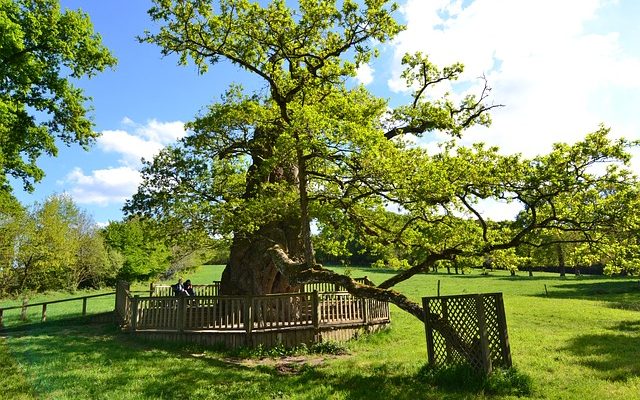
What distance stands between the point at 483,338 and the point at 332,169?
7231mm

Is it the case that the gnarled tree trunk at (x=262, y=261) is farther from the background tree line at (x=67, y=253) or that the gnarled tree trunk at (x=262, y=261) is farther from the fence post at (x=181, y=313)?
the background tree line at (x=67, y=253)

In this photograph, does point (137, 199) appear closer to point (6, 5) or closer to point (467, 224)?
Answer: point (6, 5)

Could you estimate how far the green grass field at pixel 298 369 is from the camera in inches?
323

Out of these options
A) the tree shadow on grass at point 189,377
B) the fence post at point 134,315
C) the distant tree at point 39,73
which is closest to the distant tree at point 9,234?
the distant tree at point 39,73

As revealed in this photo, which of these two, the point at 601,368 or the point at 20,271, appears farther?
the point at 20,271

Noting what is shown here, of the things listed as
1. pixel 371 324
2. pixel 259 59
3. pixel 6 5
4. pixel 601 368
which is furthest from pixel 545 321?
pixel 6 5

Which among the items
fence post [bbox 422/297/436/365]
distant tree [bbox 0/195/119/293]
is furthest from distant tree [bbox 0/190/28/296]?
fence post [bbox 422/297/436/365]

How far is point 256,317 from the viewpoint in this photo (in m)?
13.9

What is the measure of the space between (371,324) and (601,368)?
7.49 metres

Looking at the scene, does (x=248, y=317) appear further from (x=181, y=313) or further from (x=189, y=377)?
(x=189, y=377)

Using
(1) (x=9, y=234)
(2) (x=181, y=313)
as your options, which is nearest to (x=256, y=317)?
(2) (x=181, y=313)

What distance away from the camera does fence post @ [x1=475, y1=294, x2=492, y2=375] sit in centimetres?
839

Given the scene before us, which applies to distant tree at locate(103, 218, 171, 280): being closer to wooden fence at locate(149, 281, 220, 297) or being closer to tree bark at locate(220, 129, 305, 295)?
wooden fence at locate(149, 281, 220, 297)

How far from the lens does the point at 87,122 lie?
22.2m
